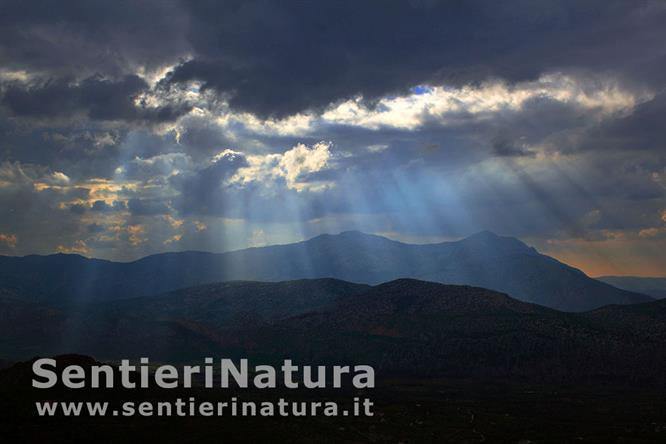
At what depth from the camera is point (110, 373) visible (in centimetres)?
17062

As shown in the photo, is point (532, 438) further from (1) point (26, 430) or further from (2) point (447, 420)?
(1) point (26, 430)

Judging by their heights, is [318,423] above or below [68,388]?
below

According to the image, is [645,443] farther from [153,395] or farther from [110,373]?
[110,373]

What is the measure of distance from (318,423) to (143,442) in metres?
53.0

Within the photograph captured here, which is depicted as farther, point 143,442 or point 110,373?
point 110,373

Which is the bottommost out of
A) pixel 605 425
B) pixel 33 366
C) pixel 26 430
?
pixel 605 425

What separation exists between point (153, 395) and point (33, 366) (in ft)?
103

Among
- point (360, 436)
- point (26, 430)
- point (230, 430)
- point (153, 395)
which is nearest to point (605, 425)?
point (360, 436)

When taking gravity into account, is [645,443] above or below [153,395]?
below

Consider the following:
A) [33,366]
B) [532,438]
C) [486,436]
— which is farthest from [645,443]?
[33,366]

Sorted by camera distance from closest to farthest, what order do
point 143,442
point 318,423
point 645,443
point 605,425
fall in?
point 143,442, point 645,443, point 318,423, point 605,425

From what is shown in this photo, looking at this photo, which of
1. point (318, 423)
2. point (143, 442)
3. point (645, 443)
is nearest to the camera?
point (143, 442)

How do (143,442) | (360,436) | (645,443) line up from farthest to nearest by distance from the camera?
(360,436)
(645,443)
(143,442)

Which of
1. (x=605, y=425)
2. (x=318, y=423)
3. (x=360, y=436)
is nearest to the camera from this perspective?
(x=360, y=436)
